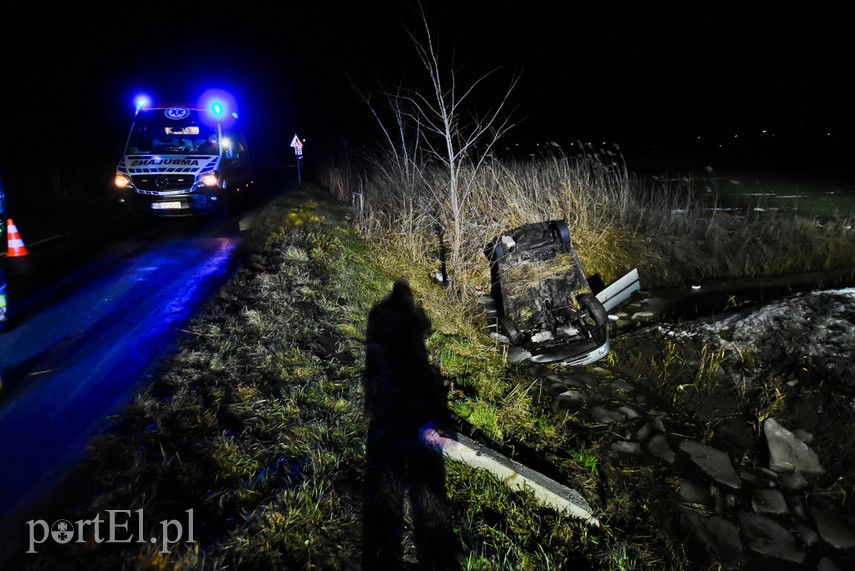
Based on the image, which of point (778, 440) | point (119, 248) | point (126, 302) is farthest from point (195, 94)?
point (778, 440)

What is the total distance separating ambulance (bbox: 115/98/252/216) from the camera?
7547 mm

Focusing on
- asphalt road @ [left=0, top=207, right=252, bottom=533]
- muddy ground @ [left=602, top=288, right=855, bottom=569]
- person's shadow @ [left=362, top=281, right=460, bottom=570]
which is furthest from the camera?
muddy ground @ [left=602, top=288, right=855, bottom=569]

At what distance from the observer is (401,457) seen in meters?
2.90

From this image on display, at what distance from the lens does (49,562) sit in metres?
1.93

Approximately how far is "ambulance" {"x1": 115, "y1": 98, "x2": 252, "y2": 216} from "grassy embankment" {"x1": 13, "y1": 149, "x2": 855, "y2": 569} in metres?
2.42

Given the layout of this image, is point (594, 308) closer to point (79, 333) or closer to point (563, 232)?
point (563, 232)

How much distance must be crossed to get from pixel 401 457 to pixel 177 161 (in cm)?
736

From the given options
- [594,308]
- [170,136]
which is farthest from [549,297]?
[170,136]

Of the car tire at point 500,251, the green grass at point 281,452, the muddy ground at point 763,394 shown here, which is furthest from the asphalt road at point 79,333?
the muddy ground at point 763,394

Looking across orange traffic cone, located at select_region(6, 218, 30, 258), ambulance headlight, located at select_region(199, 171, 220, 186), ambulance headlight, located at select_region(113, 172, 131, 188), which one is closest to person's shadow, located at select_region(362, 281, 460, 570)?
ambulance headlight, located at select_region(199, 171, 220, 186)

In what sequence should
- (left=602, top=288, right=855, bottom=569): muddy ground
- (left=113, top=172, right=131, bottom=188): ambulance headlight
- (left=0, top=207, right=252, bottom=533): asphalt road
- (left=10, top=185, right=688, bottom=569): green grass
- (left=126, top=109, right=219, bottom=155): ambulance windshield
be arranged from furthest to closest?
(left=126, top=109, right=219, bottom=155): ambulance windshield < (left=113, top=172, right=131, bottom=188): ambulance headlight < (left=602, top=288, right=855, bottom=569): muddy ground < (left=0, top=207, right=252, bottom=533): asphalt road < (left=10, top=185, right=688, bottom=569): green grass

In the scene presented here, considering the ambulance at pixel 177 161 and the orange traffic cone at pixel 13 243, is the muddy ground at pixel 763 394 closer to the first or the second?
the ambulance at pixel 177 161

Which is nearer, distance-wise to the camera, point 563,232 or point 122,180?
point 563,232

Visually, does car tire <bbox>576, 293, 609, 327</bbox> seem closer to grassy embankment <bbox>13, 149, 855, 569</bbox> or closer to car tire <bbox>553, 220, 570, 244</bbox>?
car tire <bbox>553, 220, 570, 244</bbox>
